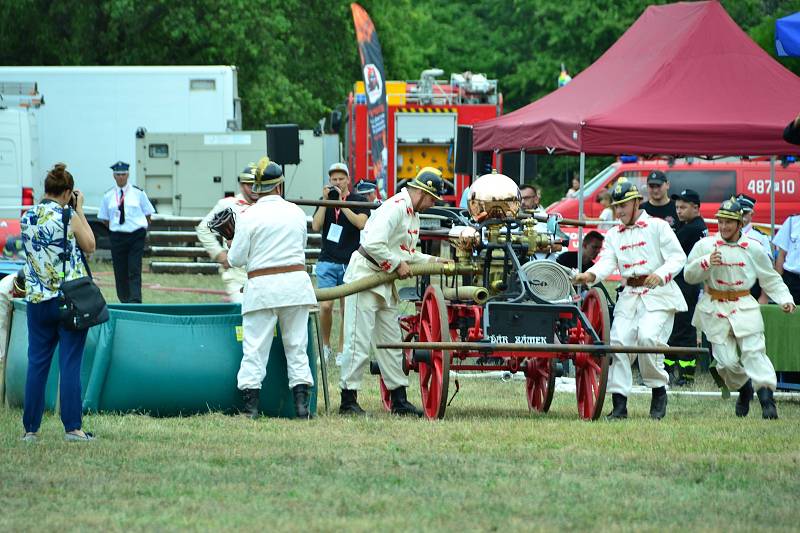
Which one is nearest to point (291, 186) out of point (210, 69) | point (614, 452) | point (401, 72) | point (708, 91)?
point (210, 69)

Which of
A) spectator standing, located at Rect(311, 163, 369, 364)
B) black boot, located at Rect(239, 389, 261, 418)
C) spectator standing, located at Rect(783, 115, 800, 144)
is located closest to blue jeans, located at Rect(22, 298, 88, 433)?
black boot, located at Rect(239, 389, 261, 418)

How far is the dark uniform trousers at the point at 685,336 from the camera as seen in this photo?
1362 cm

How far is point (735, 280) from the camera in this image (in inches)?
449

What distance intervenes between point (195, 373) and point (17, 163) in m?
14.6

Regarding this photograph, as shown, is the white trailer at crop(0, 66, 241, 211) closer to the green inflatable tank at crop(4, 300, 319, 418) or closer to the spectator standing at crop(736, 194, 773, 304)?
the spectator standing at crop(736, 194, 773, 304)

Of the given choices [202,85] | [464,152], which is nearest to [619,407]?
[464,152]

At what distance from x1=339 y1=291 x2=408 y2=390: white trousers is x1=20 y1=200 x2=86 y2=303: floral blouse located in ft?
8.86

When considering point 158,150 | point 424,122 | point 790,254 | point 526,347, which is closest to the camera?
point 526,347

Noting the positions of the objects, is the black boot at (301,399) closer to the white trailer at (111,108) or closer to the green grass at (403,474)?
the green grass at (403,474)

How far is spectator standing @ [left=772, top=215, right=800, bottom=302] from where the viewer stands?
13.9 m

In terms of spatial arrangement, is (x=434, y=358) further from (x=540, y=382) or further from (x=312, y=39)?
(x=312, y=39)

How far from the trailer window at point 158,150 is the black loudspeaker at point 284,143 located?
11.3m

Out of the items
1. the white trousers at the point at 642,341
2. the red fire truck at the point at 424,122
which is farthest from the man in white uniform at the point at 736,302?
the red fire truck at the point at 424,122

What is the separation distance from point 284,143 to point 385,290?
15.7ft
